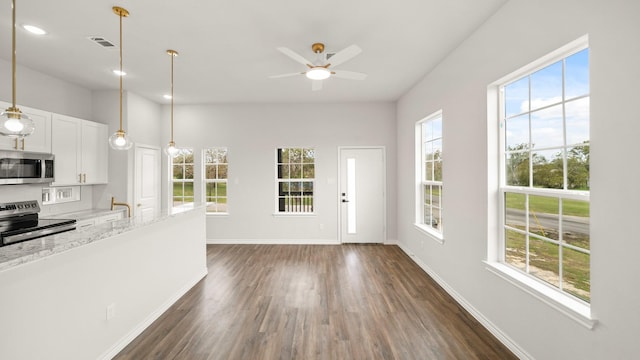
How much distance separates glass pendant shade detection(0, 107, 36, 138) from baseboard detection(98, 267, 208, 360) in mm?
1696

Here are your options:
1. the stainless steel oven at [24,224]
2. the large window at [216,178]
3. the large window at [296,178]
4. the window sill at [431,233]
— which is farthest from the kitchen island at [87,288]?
the window sill at [431,233]

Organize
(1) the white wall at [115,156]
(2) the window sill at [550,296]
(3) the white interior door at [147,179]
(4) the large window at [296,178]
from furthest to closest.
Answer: (4) the large window at [296,178] < (3) the white interior door at [147,179] < (1) the white wall at [115,156] < (2) the window sill at [550,296]

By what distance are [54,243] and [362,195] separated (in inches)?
189

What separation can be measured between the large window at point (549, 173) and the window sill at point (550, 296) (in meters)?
0.07

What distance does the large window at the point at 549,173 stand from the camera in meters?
1.85

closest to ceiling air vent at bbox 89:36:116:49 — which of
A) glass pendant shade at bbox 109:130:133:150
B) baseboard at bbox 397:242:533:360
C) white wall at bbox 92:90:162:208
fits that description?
glass pendant shade at bbox 109:130:133:150

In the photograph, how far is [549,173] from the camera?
82.4 inches

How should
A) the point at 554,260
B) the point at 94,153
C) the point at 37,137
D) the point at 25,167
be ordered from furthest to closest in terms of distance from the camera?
the point at 94,153 → the point at 37,137 → the point at 25,167 → the point at 554,260

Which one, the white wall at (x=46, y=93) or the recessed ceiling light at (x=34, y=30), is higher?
the recessed ceiling light at (x=34, y=30)

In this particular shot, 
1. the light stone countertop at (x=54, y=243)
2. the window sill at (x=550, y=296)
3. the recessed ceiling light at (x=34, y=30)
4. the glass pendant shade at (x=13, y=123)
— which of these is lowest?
the window sill at (x=550, y=296)

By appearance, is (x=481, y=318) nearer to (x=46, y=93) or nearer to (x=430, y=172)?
(x=430, y=172)

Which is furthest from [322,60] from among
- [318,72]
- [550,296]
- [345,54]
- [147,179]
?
[147,179]

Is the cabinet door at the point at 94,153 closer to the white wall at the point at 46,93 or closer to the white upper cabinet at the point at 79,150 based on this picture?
the white upper cabinet at the point at 79,150

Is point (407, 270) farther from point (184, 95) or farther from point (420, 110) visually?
point (184, 95)
